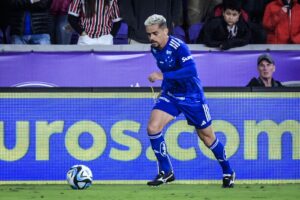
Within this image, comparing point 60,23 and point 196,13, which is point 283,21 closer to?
point 196,13

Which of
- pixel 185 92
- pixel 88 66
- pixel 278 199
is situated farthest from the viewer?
pixel 88 66

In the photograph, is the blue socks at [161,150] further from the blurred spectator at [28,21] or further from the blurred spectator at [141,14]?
the blurred spectator at [28,21]

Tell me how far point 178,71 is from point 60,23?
4.12m

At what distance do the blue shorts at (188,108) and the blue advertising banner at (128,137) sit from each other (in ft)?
4.03

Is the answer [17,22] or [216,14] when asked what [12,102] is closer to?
[17,22]

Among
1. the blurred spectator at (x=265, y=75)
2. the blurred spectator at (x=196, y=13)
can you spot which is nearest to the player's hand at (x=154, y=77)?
the blurred spectator at (x=265, y=75)

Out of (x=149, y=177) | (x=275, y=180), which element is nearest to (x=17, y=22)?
(x=149, y=177)

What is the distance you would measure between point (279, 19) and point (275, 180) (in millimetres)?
2962

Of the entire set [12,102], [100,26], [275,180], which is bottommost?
[275,180]

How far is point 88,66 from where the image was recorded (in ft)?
46.6

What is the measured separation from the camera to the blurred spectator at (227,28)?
564 inches

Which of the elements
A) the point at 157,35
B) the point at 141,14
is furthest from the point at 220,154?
the point at 141,14

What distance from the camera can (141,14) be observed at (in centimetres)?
1473

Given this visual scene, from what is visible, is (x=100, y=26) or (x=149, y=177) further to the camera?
(x=100, y=26)
